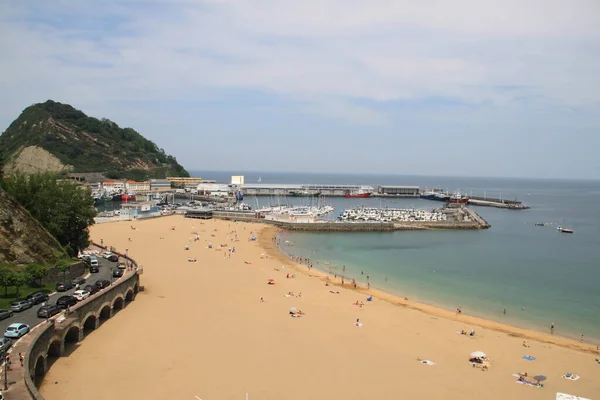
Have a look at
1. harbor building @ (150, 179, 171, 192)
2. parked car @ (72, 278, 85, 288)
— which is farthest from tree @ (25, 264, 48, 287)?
harbor building @ (150, 179, 171, 192)

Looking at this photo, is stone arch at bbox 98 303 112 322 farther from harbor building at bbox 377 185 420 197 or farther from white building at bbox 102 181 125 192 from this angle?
harbor building at bbox 377 185 420 197

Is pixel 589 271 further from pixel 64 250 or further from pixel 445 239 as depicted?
pixel 64 250

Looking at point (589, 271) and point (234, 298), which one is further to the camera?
point (589, 271)

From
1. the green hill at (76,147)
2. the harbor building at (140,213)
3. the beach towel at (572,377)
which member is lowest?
the beach towel at (572,377)

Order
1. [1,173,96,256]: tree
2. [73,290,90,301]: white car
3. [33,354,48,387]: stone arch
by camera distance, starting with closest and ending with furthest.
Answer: [33,354,48,387]: stone arch → [73,290,90,301]: white car → [1,173,96,256]: tree

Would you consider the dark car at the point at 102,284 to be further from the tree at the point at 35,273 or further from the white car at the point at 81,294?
the tree at the point at 35,273

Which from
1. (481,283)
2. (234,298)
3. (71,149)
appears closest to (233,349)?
(234,298)

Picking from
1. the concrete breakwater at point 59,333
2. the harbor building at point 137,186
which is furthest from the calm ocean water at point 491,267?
the harbor building at point 137,186
